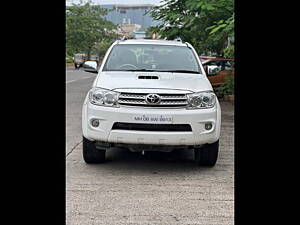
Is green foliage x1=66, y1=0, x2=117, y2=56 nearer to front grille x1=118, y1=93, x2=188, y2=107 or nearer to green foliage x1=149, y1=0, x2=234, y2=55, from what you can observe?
green foliage x1=149, y1=0, x2=234, y2=55

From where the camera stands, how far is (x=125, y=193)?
5246 mm

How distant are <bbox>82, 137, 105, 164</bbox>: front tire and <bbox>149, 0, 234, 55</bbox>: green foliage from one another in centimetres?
544

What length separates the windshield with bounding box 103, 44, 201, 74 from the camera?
6.98m

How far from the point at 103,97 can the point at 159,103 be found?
728 millimetres

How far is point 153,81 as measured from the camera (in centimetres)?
616

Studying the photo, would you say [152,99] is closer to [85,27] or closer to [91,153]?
[91,153]

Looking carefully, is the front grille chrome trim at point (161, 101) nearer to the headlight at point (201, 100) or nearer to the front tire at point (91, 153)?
the headlight at point (201, 100)

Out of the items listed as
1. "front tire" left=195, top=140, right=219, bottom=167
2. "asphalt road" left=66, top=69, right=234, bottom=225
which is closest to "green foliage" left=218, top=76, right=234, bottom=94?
"asphalt road" left=66, top=69, right=234, bottom=225
